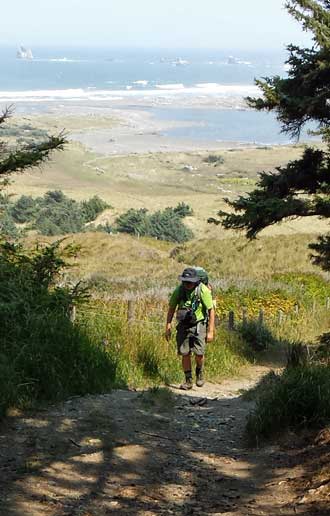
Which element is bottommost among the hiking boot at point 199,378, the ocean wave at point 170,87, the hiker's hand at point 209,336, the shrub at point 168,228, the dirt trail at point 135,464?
the shrub at point 168,228

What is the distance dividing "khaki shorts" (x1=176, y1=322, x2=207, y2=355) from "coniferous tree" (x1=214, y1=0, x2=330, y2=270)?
116 inches

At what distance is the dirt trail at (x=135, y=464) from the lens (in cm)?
498

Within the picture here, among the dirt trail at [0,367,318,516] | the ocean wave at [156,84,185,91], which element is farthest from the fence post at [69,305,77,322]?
the ocean wave at [156,84,185,91]

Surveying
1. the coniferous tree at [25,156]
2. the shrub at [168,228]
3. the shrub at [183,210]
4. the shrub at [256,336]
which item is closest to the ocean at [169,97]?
the shrub at [183,210]

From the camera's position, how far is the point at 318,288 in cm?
2170

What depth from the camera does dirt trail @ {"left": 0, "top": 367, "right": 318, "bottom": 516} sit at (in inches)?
196

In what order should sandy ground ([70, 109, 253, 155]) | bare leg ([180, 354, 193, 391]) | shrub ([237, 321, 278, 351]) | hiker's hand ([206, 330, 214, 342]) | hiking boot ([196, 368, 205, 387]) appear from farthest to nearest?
1. sandy ground ([70, 109, 253, 155])
2. shrub ([237, 321, 278, 351])
3. hiking boot ([196, 368, 205, 387])
4. bare leg ([180, 354, 193, 391])
5. hiker's hand ([206, 330, 214, 342])

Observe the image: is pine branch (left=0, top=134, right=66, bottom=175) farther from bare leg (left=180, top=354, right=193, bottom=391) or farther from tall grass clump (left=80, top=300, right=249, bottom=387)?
bare leg (left=180, top=354, right=193, bottom=391)

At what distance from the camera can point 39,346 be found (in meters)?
7.64

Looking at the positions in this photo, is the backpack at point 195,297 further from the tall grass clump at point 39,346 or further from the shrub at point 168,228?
the shrub at point 168,228

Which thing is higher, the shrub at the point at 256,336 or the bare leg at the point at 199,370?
the bare leg at the point at 199,370

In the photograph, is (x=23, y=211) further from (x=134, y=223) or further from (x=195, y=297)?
(x=195, y=297)

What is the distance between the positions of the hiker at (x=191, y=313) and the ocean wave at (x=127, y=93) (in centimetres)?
11329

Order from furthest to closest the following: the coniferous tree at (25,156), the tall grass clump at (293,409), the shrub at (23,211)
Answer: the shrub at (23,211), the coniferous tree at (25,156), the tall grass clump at (293,409)
